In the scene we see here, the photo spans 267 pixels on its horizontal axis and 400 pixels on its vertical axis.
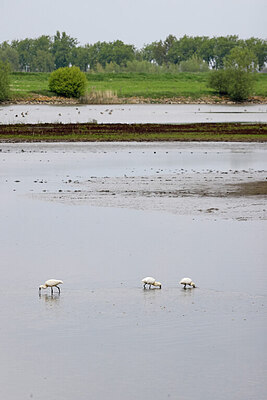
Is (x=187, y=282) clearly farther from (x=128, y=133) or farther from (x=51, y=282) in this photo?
(x=128, y=133)

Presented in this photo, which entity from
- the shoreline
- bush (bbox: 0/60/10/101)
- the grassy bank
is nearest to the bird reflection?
the grassy bank

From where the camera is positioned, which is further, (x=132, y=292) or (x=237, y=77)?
(x=237, y=77)

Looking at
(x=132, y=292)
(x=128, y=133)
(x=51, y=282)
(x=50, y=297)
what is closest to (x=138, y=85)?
(x=128, y=133)

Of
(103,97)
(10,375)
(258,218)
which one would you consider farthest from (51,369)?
(103,97)

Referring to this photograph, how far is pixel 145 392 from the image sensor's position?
1072 centimetres

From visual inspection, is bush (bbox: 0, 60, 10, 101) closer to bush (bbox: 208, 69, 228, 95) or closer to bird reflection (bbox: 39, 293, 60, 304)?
bush (bbox: 208, 69, 228, 95)

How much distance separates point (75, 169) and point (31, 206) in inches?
460

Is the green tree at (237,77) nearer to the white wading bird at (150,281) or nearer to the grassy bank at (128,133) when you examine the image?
the grassy bank at (128,133)

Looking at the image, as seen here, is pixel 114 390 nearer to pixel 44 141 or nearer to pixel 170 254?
pixel 170 254

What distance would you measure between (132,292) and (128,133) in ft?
140

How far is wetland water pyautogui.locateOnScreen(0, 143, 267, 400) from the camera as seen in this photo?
11242 millimetres

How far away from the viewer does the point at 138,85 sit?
164 meters

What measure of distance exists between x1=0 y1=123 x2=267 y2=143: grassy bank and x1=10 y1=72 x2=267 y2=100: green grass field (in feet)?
239

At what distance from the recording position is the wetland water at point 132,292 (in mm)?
11242
